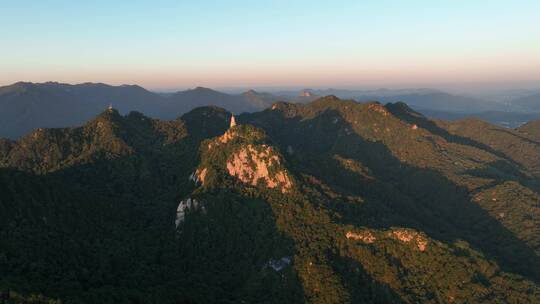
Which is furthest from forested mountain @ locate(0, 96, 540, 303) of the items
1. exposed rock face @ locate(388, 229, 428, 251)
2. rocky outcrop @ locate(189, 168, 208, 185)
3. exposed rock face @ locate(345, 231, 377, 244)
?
rocky outcrop @ locate(189, 168, 208, 185)

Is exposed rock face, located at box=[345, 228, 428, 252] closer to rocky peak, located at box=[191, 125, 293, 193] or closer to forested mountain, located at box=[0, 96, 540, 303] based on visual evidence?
forested mountain, located at box=[0, 96, 540, 303]

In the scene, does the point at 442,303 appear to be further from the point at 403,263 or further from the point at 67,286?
the point at 67,286

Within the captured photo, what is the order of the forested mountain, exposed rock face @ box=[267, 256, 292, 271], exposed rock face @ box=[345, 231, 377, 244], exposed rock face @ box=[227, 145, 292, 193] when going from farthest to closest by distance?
exposed rock face @ box=[227, 145, 292, 193] < exposed rock face @ box=[345, 231, 377, 244] < exposed rock face @ box=[267, 256, 292, 271] < the forested mountain

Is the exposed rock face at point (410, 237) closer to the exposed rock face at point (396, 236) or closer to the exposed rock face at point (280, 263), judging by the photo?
the exposed rock face at point (396, 236)

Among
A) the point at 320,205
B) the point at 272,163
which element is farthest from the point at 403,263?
the point at 272,163

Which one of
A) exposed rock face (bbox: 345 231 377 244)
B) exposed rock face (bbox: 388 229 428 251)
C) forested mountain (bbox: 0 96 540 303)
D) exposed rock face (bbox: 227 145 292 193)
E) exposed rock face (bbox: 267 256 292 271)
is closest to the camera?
forested mountain (bbox: 0 96 540 303)
